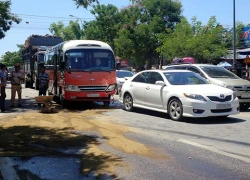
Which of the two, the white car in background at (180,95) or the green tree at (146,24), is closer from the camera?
the white car in background at (180,95)

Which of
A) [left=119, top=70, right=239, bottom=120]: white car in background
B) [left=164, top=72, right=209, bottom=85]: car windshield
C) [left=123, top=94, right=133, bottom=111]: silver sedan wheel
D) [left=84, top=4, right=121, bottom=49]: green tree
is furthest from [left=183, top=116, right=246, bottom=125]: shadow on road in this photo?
[left=84, top=4, right=121, bottom=49]: green tree

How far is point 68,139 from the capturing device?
7906 mm

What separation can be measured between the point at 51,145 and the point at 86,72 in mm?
6635

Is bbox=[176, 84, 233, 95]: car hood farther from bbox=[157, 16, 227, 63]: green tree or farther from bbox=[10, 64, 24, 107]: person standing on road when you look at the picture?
bbox=[157, 16, 227, 63]: green tree

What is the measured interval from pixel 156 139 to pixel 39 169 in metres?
2.90

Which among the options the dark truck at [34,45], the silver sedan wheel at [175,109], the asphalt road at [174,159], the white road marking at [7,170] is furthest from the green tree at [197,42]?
the white road marking at [7,170]

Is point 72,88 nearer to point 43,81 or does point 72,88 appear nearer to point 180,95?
point 43,81

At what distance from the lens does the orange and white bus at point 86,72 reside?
13.7 m

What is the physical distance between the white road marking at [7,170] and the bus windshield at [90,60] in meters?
7.70

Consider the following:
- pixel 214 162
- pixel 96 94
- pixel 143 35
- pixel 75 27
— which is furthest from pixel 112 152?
pixel 75 27

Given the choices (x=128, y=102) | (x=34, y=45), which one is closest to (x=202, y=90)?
(x=128, y=102)

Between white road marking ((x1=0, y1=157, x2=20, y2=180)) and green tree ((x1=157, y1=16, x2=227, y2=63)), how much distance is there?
2603cm

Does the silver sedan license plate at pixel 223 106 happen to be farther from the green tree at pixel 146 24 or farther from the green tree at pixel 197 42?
the green tree at pixel 146 24

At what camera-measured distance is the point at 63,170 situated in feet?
18.6
